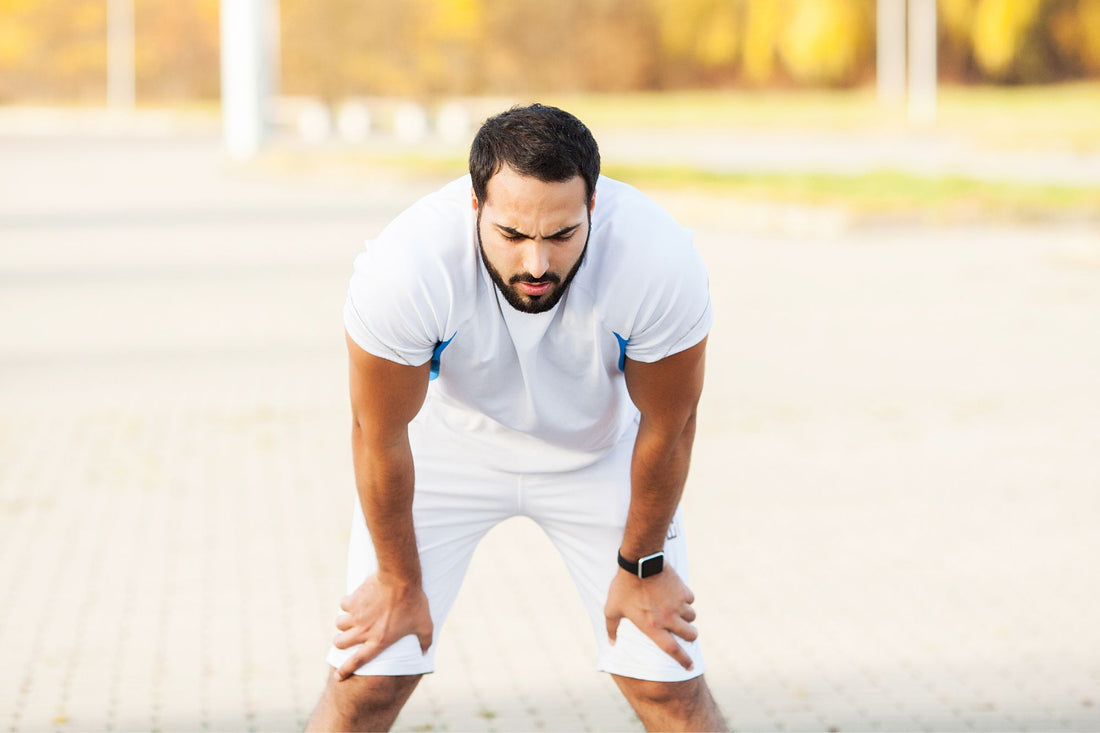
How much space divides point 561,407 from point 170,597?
2.39 m

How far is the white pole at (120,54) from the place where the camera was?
179 ft

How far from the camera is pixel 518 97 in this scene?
58.3 m

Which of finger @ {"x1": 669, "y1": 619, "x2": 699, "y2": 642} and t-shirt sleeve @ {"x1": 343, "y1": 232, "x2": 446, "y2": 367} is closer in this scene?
t-shirt sleeve @ {"x1": 343, "y1": 232, "x2": 446, "y2": 367}

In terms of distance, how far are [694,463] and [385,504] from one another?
3.87 metres

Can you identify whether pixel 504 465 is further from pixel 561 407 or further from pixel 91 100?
pixel 91 100

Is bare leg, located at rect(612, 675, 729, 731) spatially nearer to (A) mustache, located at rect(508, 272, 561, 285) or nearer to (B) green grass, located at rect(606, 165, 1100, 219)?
(A) mustache, located at rect(508, 272, 561, 285)

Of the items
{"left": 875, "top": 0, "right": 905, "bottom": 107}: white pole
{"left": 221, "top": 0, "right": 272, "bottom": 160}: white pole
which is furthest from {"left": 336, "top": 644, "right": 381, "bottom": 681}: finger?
{"left": 875, "top": 0, "right": 905, "bottom": 107}: white pole

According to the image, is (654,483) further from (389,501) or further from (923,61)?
(923,61)

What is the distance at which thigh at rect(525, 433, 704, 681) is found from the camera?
10.7ft

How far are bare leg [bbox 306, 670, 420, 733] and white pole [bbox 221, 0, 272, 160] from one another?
26.9 meters

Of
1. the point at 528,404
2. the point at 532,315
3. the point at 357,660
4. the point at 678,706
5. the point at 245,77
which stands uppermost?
the point at 245,77

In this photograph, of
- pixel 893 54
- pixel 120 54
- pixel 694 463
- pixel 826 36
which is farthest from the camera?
pixel 120 54

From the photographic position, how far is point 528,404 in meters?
3.12

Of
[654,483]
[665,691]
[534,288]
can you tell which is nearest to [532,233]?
[534,288]
